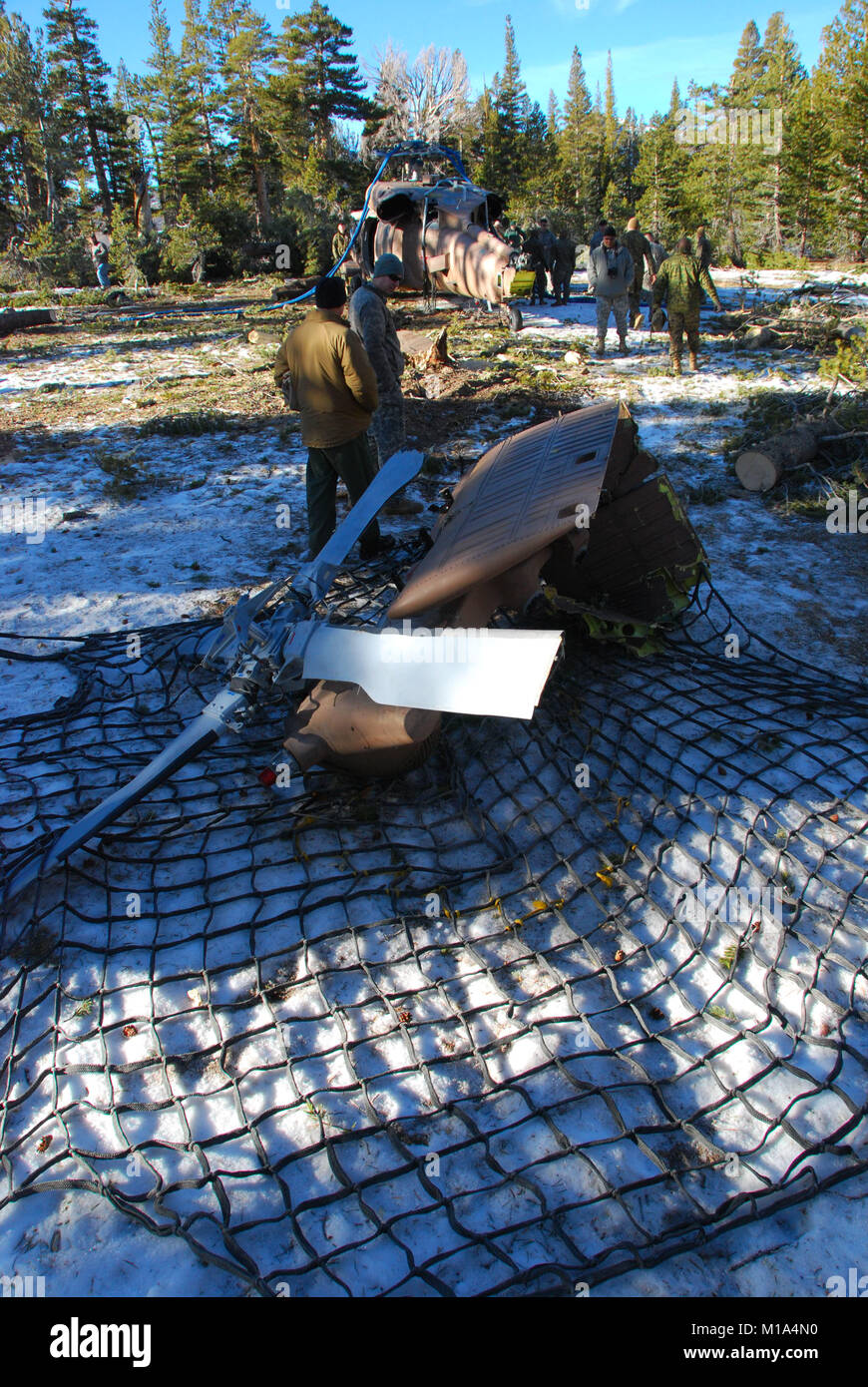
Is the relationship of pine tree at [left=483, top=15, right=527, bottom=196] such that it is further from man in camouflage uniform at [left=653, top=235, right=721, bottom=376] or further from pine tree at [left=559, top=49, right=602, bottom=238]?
man in camouflage uniform at [left=653, top=235, right=721, bottom=376]

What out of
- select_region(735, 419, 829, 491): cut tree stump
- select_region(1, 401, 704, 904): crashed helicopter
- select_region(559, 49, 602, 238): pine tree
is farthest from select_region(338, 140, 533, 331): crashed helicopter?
select_region(559, 49, 602, 238): pine tree

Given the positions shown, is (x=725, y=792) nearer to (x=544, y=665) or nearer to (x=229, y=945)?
(x=544, y=665)

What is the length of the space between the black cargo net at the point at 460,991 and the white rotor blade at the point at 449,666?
923 mm

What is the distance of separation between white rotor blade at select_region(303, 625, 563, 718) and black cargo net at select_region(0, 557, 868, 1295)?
3.03 ft

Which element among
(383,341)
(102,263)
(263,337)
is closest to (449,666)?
(383,341)

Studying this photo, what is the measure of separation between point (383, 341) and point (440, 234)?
6.30m

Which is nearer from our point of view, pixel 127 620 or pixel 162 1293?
pixel 162 1293

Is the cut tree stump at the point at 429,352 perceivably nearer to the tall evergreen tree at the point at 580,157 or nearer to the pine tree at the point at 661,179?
the pine tree at the point at 661,179

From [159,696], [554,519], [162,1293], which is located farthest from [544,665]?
[159,696]

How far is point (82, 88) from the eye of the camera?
36938 mm

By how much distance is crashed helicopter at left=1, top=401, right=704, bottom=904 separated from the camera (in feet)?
8.25

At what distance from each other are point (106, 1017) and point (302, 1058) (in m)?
0.77

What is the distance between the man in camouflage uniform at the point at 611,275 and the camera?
10.9 meters

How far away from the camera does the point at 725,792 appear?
11.8 ft
